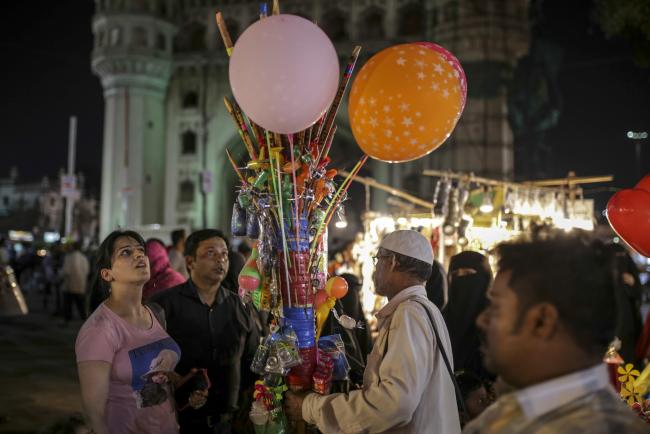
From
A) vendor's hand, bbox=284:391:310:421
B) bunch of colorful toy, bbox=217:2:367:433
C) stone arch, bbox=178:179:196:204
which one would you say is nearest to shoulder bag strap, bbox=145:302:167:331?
bunch of colorful toy, bbox=217:2:367:433

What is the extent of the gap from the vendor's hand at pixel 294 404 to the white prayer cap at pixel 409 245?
0.81 m

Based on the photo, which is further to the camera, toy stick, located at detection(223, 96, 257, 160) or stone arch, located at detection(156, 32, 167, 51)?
stone arch, located at detection(156, 32, 167, 51)

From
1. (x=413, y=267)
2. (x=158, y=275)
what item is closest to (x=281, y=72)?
(x=413, y=267)

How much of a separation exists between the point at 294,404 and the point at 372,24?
96.9ft

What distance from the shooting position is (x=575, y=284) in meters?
1.42

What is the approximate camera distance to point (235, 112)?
10.8 ft

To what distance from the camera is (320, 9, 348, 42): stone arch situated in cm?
2972

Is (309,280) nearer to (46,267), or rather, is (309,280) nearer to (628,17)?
(628,17)

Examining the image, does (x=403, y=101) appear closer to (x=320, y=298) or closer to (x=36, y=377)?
(x=320, y=298)

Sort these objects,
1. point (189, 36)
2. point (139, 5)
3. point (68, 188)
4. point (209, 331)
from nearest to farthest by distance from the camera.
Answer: point (209, 331) < point (68, 188) < point (139, 5) < point (189, 36)

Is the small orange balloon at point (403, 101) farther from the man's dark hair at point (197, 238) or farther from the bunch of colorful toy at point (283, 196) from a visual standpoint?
the man's dark hair at point (197, 238)

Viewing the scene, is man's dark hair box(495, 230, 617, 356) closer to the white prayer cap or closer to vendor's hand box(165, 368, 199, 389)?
the white prayer cap

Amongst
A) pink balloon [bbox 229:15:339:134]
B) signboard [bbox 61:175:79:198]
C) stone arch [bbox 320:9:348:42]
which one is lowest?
pink balloon [bbox 229:15:339:134]

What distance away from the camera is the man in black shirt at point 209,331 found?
144 inches
